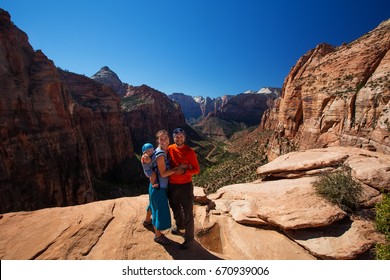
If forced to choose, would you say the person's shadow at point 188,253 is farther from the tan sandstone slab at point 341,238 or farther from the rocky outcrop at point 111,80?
the rocky outcrop at point 111,80

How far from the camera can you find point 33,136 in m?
17.7

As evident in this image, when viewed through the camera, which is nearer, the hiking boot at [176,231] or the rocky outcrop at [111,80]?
the hiking boot at [176,231]

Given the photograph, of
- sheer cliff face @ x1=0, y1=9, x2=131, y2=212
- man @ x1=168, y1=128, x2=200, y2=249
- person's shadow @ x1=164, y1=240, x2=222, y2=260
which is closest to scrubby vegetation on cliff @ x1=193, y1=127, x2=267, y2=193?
sheer cliff face @ x1=0, y1=9, x2=131, y2=212

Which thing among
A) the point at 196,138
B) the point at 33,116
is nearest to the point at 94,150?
the point at 33,116

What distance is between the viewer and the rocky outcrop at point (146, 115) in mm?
79688

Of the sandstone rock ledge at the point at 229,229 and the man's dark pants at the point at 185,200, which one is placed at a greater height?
the man's dark pants at the point at 185,200

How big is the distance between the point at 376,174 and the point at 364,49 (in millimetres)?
21568

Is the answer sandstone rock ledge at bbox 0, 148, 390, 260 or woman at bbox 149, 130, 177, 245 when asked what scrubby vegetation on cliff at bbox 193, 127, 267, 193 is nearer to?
sandstone rock ledge at bbox 0, 148, 390, 260

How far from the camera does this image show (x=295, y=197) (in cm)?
671

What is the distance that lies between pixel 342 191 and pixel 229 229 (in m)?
3.82

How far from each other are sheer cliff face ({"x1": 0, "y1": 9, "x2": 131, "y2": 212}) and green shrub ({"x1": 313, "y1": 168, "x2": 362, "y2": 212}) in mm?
19973

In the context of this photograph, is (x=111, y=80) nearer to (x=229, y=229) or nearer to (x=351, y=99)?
(x=351, y=99)

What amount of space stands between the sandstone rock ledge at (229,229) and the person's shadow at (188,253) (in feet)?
0.07

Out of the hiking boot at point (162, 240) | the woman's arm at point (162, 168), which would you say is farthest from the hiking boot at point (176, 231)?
the woman's arm at point (162, 168)
